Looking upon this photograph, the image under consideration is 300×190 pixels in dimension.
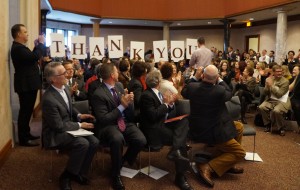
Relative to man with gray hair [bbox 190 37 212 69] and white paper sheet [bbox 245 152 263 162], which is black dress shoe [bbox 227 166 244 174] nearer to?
white paper sheet [bbox 245 152 263 162]

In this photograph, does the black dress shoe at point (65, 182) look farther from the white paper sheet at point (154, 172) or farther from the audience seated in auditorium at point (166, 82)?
the audience seated in auditorium at point (166, 82)

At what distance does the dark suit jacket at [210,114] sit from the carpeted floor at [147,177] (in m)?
0.53

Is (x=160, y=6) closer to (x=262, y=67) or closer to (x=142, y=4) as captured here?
(x=142, y=4)

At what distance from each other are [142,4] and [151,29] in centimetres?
525

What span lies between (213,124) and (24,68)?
2.75m

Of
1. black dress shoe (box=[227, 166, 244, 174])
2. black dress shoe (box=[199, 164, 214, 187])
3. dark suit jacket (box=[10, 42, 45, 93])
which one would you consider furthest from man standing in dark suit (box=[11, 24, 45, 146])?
black dress shoe (box=[227, 166, 244, 174])

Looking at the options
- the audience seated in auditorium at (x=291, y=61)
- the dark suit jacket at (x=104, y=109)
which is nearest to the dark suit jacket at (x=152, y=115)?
the dark suit jacket at (x=104, y=109)

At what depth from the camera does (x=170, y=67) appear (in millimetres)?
4227

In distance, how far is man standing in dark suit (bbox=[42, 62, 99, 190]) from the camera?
319 centimetres

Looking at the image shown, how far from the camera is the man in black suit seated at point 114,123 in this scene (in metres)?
3.39

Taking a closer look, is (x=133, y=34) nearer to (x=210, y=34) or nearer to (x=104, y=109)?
(x=210, y=34)

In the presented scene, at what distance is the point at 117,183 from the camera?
340 cm

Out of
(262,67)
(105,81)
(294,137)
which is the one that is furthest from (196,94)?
(262,67)

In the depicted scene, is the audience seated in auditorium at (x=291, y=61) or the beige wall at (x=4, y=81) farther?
the audience seated in auditorium at (x=291, y=61)
